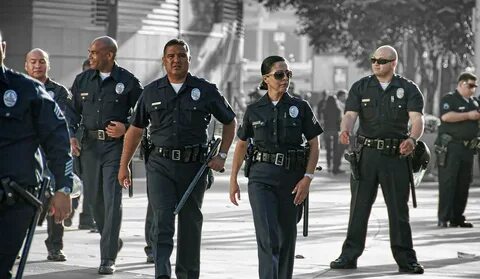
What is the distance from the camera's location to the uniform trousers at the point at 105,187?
485 inches

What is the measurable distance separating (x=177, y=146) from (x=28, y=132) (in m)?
3.25

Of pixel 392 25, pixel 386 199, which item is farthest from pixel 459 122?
pixel 392 25

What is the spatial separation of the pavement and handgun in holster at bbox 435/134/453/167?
0.80 meters

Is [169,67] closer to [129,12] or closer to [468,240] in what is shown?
[468,240]

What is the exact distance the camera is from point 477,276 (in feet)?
Result: 40.5

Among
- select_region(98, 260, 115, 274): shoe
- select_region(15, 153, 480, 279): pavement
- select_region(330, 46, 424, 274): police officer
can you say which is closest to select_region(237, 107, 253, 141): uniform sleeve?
select_region(15, 153, 480, 279): pavement

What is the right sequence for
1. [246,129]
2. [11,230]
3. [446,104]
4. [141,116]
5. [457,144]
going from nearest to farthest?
[11,230] → [246,129] → [141,116] → [446,104] → [457,144]

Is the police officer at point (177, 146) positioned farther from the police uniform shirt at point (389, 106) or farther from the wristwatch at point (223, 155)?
the police uniform shirt at point (389, 106)

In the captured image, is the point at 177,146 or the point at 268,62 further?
the point at 177,146

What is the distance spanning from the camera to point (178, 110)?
10.7 meters

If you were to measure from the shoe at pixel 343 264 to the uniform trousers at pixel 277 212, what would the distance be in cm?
250

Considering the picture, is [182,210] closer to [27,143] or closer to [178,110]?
[178,110]

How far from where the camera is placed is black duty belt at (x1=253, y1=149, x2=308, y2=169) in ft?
33.9

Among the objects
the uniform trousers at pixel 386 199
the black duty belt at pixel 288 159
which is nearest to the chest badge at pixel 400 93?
the uniform trousers at pixel 386 199
